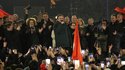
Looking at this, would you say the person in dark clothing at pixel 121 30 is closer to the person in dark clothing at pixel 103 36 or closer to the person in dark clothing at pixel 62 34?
the person in dark clothing at pixel 103 36

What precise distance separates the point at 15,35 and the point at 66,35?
1.57 metres

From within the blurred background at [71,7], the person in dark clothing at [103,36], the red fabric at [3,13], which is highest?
the red fabric at [3,13]

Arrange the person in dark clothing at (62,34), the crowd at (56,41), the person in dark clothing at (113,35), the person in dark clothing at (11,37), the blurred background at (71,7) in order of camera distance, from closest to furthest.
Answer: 1. the crowd at (56,41)
2. the person in dark clothing at (11,37)
3. the person in dark clothing at (62,34)
4. the person in dark clothing at (113,35)
5. the blurred background at (71,7)

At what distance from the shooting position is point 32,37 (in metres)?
16.7

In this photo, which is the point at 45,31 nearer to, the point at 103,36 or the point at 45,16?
Result: the point at 45,16

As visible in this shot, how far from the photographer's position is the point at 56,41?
54.7ft

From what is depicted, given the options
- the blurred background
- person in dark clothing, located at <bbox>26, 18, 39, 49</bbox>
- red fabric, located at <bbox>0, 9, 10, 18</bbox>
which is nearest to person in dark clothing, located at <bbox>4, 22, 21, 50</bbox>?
person in dark clothing, located at <bbox>26, 18, 39, 49</bbox>

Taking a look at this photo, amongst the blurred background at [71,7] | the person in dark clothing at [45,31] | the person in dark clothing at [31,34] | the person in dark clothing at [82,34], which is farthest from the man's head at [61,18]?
the blurred background at [71,7]

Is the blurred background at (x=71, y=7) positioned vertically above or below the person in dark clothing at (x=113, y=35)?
above

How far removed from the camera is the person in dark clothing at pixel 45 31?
16.7 m

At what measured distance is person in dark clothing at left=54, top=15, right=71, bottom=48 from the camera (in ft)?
54.5

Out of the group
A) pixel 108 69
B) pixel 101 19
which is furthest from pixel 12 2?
pixel 108 69

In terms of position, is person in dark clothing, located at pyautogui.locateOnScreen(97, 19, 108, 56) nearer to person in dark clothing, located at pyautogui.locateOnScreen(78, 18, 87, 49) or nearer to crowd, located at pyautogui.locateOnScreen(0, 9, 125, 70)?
crowd, located at pyautogui.locateOnScreen(0, 9, 125, 70)

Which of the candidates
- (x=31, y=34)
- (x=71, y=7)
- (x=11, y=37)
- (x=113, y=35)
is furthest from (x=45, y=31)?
(x=113, y=35)
